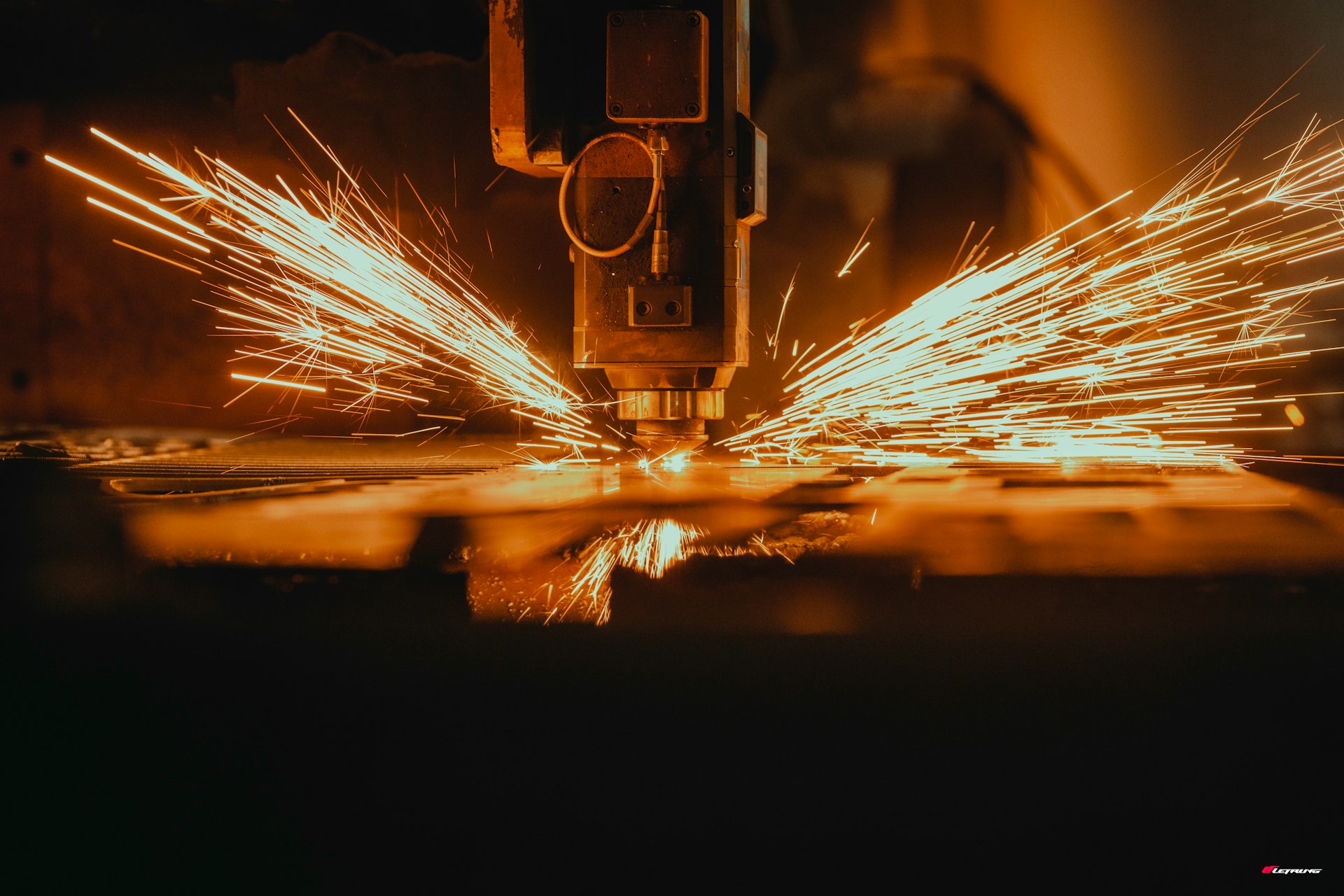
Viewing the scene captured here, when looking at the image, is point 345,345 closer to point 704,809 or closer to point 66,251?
point 66,251

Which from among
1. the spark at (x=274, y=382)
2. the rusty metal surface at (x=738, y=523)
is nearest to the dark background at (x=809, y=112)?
the spark at (x=274, y=382)

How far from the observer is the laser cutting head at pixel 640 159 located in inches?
40.3

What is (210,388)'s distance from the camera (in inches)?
68.5

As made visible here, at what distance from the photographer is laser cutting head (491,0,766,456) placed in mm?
1024

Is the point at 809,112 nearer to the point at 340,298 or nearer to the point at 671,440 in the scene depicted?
the point at 671,440

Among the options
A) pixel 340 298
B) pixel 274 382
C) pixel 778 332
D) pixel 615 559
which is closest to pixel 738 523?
pixel 615 559

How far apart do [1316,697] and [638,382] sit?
0.79 metres

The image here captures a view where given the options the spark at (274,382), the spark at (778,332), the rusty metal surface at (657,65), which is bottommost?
the spark at (274,382)

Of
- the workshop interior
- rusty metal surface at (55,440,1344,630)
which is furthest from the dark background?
rusty metal surface at (55,440,1344,630)

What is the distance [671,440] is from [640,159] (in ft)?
1.24

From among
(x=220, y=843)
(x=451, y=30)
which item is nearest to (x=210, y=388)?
(x=451, y=30)

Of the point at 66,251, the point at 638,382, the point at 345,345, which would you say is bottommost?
the point at 638,382

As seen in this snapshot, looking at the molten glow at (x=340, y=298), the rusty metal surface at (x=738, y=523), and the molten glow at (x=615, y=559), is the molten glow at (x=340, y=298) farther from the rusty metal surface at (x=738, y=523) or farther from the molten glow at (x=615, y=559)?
the molten glow at (x=615, y=559)

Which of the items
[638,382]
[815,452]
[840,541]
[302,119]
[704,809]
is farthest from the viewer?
[302,119]
